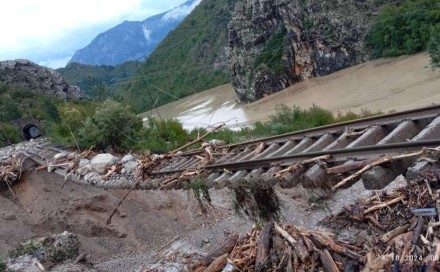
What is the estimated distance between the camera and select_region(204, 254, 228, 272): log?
243 inches

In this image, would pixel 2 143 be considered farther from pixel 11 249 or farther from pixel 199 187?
pixel 199 187

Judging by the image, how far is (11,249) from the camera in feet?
36.4

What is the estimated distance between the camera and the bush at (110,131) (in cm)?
2180

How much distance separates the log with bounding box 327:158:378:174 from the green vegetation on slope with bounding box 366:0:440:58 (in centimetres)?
5143

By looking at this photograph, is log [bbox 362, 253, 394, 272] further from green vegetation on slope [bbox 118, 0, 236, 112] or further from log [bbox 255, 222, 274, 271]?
green vegetation on slope [bbox 118, 0, 236, 112]

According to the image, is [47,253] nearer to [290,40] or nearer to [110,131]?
[110,131]

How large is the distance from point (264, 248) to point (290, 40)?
6872cm

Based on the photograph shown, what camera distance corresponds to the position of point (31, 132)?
Answer: 53.8m

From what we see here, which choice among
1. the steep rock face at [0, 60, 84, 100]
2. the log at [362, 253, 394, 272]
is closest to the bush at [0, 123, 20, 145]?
the steep rock face at [0, 60, 84, 100]

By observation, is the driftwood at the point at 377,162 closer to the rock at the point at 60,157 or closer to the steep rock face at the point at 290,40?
the rock at the point at 60,157

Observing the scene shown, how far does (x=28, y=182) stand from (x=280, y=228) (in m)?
10.3

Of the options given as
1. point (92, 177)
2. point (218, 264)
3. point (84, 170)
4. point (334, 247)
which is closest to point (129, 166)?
point (92, 177)

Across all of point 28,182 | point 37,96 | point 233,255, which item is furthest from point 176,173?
point 37,96

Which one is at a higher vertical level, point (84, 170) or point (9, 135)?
point (9, 135)
